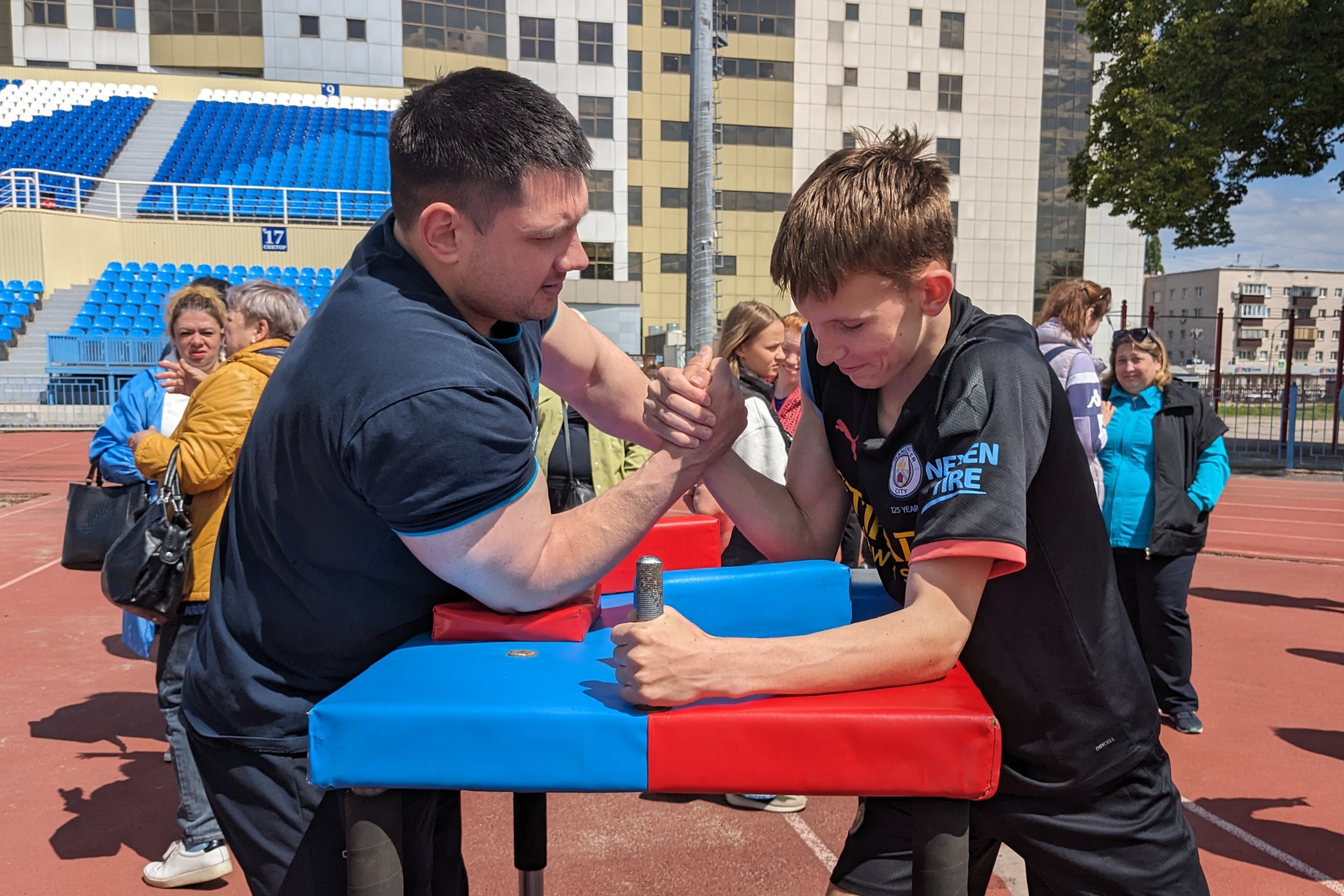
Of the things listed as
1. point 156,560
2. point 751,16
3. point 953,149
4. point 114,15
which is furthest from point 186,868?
point 953,149

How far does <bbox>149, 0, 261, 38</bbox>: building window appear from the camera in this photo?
32000 millimetres

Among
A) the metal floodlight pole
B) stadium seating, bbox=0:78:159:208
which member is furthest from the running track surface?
stadium seating, bbox=0:78:159:208

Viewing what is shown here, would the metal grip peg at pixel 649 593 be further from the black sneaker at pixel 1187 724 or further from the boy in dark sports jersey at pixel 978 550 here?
the black sneaker at pixel 1187 724

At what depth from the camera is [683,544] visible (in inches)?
93.7

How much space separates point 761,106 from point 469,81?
41070 mm

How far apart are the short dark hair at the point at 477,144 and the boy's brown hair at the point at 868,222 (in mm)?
427

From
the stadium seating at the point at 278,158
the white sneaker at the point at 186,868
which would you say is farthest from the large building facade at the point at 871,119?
the white sneaker at the point at 186,868

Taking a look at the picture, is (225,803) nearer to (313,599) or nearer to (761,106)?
(313,599)

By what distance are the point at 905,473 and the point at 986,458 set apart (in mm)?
211

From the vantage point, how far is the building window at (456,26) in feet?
111

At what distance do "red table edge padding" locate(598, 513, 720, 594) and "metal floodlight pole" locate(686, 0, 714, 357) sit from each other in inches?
268

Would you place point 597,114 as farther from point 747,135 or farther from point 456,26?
point 747,135

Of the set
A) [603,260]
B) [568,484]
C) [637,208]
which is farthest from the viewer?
[637,208]

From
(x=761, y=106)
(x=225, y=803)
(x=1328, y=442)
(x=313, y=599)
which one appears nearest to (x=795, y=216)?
(x=313, y=599)
